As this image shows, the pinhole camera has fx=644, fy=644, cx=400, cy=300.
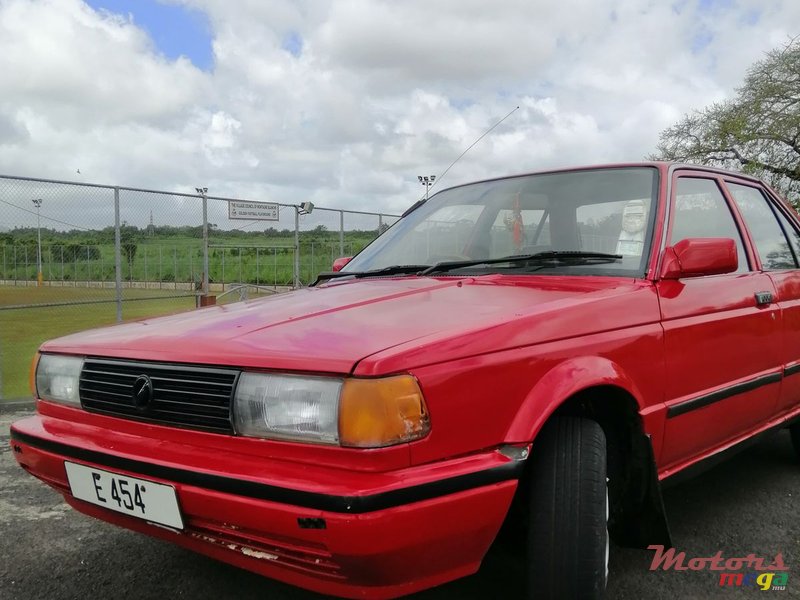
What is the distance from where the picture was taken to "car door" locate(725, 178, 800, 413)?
3037 millimetres

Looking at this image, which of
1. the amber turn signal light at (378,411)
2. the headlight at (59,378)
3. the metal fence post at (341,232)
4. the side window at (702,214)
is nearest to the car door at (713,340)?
the side window at (702,214)

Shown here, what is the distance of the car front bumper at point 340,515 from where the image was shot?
148 centimetres

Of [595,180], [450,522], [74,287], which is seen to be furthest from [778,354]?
[74,287]

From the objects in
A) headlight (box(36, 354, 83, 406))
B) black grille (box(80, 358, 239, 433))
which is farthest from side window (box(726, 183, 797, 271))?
headlight (box(36, 354, 83, 406))

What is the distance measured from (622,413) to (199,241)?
7184 millimetres

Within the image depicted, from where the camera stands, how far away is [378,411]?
60.0 inches

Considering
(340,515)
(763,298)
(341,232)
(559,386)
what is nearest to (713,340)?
(763,298)

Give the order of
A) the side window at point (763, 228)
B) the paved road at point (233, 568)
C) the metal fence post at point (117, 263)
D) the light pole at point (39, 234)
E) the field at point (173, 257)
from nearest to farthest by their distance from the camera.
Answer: the paved road at point (233, 568)
the side window at point (763, 228)
the light pole at point (39, 234)
the field at point (173, 257)
the metal fence post at point (117, 263)

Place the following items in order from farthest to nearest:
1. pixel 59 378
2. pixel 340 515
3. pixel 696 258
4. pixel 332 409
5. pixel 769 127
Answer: pixel 769 127 → pixel 696 258 → pixel 59 378 → pixel 332 409 → pixel 340 515

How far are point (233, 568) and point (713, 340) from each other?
2.07 m

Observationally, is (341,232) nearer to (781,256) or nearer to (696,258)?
(781,256)

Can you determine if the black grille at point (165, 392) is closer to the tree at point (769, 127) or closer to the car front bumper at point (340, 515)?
the car front bumper at point (340, 515)

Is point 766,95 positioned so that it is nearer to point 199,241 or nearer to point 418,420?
point 199,241

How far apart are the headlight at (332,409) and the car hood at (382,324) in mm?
41
